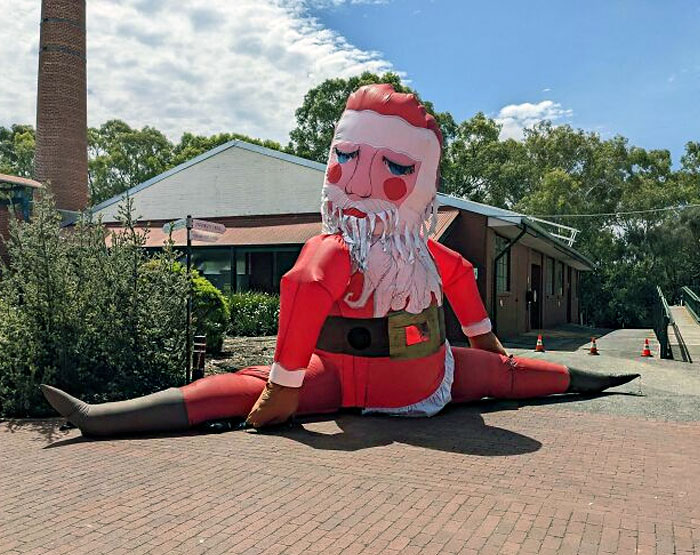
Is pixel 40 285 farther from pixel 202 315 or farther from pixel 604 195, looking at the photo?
pixel 604 195

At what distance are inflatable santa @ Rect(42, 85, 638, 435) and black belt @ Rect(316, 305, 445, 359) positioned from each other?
11 millimetres

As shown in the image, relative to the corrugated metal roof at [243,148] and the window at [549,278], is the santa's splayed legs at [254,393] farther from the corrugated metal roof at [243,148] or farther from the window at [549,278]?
the window at [549,278]

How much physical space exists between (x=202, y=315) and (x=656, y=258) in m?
33.8

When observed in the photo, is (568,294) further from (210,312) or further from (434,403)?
(434,403)

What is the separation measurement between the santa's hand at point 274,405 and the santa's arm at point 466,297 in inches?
112

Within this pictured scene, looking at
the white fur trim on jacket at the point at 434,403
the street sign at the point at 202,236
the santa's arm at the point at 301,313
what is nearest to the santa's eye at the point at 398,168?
the santa's arm at the point at 301,313

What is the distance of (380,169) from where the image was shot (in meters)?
6.77

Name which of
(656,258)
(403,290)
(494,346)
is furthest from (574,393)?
(656,258)

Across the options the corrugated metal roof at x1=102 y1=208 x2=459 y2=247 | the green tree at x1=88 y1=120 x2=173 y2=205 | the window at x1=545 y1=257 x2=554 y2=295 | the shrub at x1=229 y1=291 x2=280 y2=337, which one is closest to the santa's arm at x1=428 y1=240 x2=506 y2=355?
the corrugated metal roof at x1=102 y1=208 x2=459 y2=247

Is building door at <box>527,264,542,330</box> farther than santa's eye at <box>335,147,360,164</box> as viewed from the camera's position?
Yes

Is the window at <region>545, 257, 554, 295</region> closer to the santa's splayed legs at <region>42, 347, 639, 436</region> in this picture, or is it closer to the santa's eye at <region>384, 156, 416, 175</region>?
the santa's splayed legs at <region>42, 347, 639, 436</region>

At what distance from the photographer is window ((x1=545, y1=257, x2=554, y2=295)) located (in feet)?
82.4

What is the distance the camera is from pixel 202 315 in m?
11.4

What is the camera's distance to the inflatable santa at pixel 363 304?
6.09m
